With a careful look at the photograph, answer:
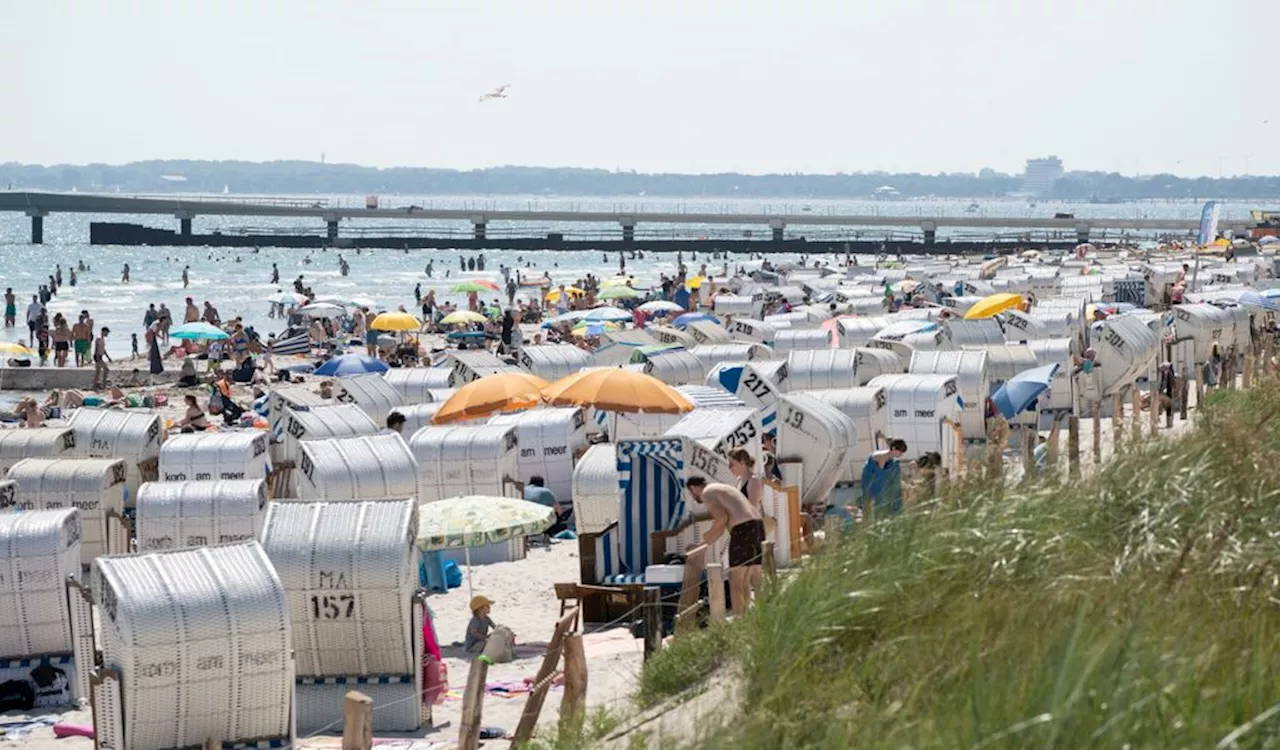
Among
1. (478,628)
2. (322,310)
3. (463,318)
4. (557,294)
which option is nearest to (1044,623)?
(478,628)

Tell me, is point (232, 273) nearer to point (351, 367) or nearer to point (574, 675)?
point (351, 367)

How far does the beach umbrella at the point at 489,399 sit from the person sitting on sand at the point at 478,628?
19.8ft

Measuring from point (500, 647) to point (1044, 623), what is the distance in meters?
6.30

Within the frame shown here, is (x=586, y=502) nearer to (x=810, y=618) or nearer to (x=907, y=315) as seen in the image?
(x=810, y=618)

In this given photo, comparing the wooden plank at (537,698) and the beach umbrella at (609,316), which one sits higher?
the wooden plank at (537,698)

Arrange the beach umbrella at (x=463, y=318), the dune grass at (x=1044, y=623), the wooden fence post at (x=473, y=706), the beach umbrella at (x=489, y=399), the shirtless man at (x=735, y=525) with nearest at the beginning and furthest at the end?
the dune grass at (x=1044, y=623) < the wooden fence post at (x=473, y=706) < the shirtless man at (x=735, y=525) < the beach umbrella at (x=489, y=399) < the beach umbrella at (x=463, y=318)

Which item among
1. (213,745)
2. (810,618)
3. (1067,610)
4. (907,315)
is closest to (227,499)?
(213,745)

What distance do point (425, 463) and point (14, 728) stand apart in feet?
18.8

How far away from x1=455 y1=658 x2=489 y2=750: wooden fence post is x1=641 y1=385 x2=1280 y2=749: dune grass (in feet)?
A: 2.94

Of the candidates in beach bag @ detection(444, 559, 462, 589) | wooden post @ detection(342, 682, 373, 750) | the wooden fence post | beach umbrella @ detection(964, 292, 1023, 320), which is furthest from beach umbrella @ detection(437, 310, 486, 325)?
wooden post @ detection(342, 682, 373, 750)

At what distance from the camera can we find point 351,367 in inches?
999

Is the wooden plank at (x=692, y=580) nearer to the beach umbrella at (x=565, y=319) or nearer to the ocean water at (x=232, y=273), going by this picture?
the beach umbrella at (x=565, y=319)

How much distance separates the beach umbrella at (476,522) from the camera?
1236cm

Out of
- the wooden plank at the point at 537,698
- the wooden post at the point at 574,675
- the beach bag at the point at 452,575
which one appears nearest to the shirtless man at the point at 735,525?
the wooden plank at the point at 537,698
